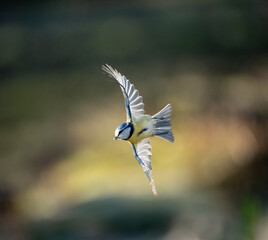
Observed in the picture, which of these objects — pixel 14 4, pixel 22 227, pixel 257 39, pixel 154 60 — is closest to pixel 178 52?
pixel 154 60

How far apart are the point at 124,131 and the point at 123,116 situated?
11.7ft

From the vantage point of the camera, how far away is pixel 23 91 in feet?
19.7

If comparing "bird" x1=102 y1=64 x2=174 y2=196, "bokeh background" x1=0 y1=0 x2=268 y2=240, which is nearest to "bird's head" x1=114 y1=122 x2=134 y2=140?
"bird" x1=102 y1=64 x2=174 y2=196

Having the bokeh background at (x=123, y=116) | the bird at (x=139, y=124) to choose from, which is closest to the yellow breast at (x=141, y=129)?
the bird at (x=139, y=124)

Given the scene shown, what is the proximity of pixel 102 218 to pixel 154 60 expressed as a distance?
2189mm

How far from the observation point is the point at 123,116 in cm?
449

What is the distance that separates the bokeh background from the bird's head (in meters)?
2.76

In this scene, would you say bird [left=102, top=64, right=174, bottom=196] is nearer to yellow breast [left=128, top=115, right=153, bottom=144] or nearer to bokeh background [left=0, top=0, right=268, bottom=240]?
yellow breast [left=128, top=115, right=153, bottom=144]

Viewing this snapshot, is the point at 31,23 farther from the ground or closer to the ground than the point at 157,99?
farther from the ground

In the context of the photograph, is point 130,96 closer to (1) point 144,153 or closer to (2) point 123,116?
(1) point 144,153

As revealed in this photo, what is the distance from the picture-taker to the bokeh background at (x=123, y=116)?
13.9 ft

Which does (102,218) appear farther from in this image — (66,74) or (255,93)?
(66,74)

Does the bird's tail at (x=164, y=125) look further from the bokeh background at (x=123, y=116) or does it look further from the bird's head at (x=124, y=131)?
the bokeh background at (x=123, y=116)

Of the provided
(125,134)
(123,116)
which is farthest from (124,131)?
(123,116)
